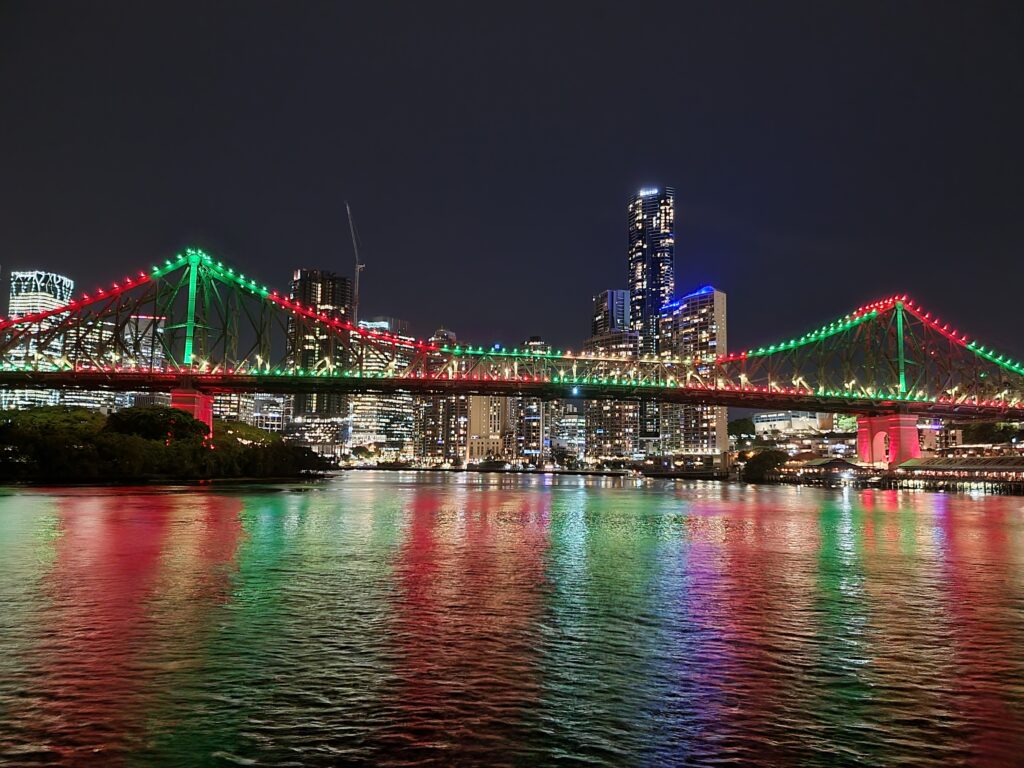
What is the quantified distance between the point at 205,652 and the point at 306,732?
4584 mm

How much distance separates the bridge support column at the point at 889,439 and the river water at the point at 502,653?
270ft

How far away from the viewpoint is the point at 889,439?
4358 inches

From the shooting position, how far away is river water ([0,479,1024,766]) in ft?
32.7

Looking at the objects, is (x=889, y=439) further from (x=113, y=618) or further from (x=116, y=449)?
(x=113, y=618)

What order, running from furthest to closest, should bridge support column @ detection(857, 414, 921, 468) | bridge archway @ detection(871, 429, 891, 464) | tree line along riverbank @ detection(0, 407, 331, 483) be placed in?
bridge archway @ detection(871, 429, 891, 464), bridge support column @ detection(857, 414, 921, 468), tree line along riverbank @ detection(0, 407, 331, 483)

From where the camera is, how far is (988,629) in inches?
658

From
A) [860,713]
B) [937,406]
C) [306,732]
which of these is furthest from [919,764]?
[937,406]

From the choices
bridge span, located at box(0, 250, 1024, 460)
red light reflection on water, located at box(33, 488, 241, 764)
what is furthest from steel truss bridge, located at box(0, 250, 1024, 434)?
red light reflection on water, located at box(33, 488, 241, 764)

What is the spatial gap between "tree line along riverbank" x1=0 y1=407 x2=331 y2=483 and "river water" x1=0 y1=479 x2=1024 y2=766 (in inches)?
1815

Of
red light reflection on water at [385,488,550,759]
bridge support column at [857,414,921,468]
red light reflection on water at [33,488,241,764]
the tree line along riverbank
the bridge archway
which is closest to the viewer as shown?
red light reflection on water at [33,488,241,764]

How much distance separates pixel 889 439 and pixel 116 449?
90.1 m

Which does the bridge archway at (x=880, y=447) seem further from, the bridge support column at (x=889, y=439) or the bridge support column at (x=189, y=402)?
the bridge support column at (x=189, y=402)

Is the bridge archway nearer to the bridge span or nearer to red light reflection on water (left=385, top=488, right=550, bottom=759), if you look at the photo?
the bridge span

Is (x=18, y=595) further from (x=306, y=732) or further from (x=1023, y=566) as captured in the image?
(x=1023, y=566)
